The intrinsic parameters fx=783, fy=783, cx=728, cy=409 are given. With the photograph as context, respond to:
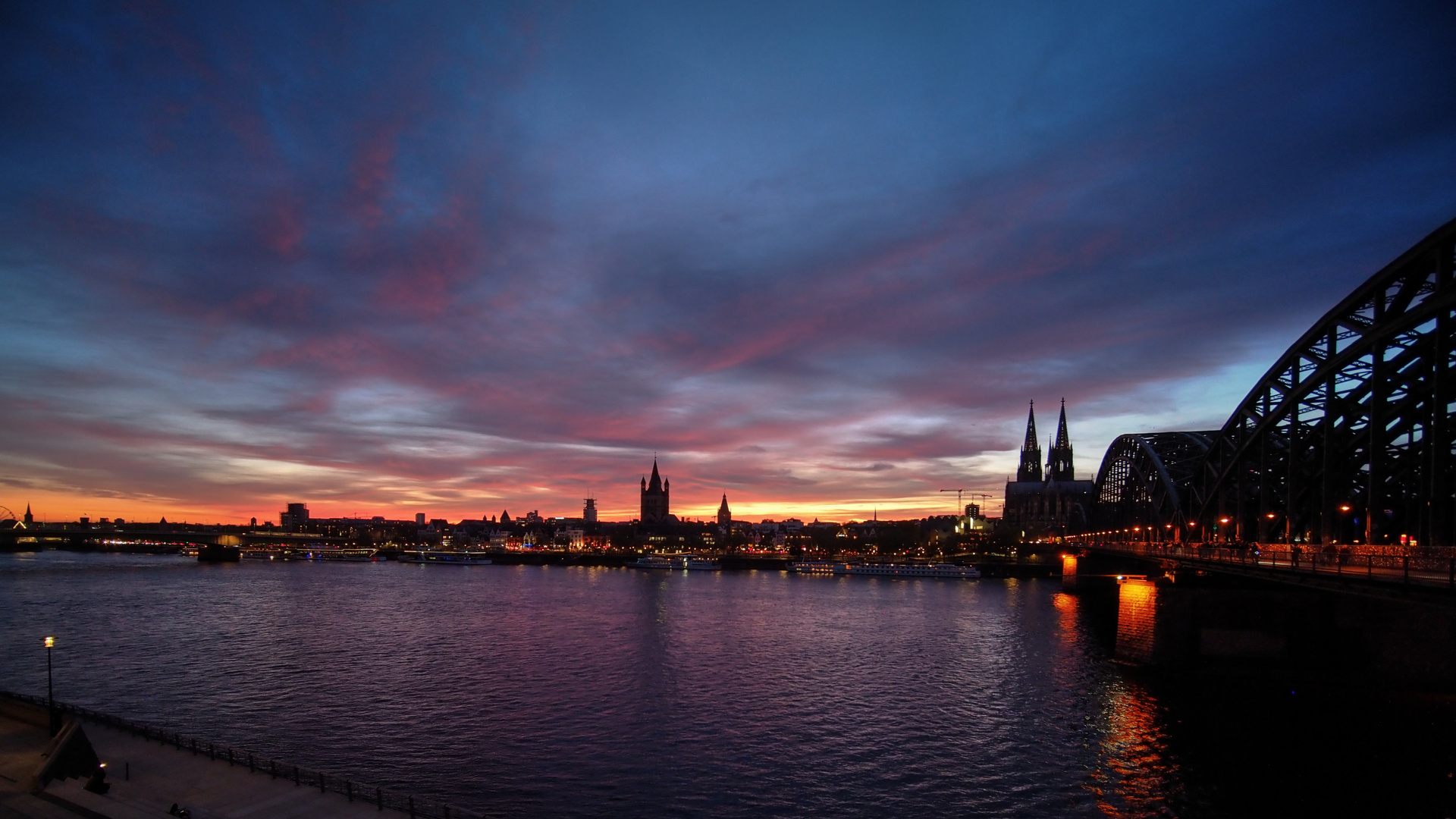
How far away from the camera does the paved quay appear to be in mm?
20609

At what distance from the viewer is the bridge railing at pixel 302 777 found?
23.2 m

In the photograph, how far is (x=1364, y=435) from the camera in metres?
48.3

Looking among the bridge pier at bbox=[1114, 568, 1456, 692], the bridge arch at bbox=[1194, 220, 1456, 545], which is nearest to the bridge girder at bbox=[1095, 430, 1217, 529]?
the bridge arch at bbox=[1194, 220, 1456, 545]

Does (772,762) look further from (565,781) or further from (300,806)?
(300,806)

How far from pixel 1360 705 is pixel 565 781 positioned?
127 feet

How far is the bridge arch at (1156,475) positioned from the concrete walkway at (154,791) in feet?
270

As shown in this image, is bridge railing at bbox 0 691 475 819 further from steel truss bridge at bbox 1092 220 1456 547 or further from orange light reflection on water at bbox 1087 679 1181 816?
steel truss bridge at bbox 1092 220 1456 547

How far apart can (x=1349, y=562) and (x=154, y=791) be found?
46.1 m

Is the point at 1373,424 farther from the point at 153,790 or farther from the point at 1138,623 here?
the point at 153,790

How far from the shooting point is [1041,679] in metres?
51.6

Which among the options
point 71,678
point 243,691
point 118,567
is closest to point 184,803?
point 243,691

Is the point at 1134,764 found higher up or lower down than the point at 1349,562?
lower down

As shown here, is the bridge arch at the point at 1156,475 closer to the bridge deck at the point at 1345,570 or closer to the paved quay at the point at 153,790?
the bridge deck at the point at 1345,570

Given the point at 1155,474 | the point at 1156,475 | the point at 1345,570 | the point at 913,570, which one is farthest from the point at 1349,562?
the point at 913,570
